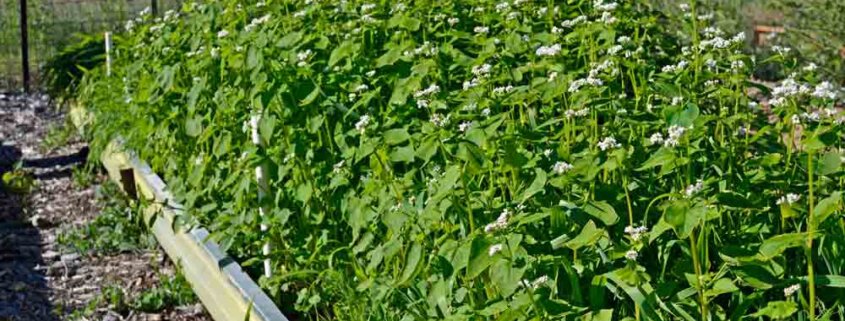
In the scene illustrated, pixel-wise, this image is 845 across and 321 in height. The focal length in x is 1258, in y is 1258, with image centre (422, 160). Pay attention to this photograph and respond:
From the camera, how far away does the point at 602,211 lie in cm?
232

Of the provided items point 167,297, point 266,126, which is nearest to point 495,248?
point 266,126

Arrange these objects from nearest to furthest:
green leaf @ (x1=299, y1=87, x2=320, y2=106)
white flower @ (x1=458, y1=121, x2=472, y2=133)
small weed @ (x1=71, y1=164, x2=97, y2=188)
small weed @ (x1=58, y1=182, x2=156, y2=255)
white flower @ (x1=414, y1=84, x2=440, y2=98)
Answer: white flower @ (x1=458, y1=121, x2=472, y2=133) < white flower @ (x1=414, y1=84, x2=440, y2=98) < green leaf @ (x1=299, y1=87, x2=320, y2=106) < small weed @ (x1=58, y1=182, x2=156, y2=255) < small weed @ (x1=71, y1=164, x2=97, y2=188)

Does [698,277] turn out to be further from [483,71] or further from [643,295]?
[483,71]

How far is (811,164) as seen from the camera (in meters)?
2.20

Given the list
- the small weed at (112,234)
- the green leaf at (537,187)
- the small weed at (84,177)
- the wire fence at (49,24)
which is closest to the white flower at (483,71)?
the green leaf at (537,187)

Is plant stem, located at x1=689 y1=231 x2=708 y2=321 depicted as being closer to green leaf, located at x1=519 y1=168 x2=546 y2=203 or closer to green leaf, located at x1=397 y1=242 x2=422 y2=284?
green leaf, located at x1=519 y1=168 x2=546 y2=203

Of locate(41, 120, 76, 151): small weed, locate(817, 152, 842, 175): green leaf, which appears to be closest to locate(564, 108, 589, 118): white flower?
locate(817, 152, 842, 175): green leaf

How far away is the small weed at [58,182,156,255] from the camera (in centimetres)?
541

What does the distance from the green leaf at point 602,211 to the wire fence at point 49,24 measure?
8.97 m

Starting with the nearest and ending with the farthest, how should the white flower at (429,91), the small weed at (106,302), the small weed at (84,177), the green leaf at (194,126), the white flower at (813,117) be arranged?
1. the white flower at (813,117)
2. the white flower at (429,91)
3. the green leaf at (194,126)
4. the small weed at (106,302)
5. the small weed at (84,177)

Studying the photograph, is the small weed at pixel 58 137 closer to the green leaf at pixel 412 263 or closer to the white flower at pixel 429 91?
the white flower at pixel 429 91

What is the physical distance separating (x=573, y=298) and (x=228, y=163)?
2057mm

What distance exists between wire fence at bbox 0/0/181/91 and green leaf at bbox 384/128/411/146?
27.1 feet

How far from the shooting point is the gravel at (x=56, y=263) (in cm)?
468
